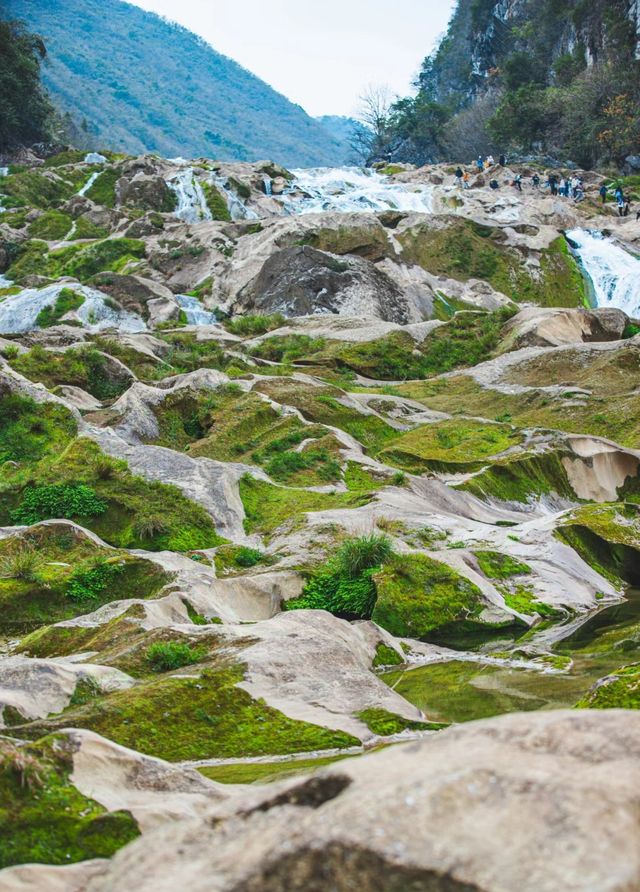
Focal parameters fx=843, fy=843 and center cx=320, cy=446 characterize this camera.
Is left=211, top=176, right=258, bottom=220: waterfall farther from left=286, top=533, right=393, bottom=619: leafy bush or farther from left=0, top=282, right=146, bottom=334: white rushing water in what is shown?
left=286, top=533, right=393, bottom=619: leafy bush

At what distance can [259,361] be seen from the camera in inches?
1328

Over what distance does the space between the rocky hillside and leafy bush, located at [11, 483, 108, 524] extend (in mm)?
65

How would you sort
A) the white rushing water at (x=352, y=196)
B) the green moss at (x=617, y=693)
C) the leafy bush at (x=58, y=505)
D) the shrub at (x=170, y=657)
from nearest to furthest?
the green moss at (x=617, y=693) < the shrub at (x=170, y=657) < the leafy bush at (x=58, y=505) < the white rushing water at (x=352, y=196)

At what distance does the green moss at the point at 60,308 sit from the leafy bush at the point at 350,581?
97.7 ft

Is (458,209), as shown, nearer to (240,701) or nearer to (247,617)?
(247,617)

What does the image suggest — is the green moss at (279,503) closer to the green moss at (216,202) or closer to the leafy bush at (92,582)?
the leafy bush at (92,582)

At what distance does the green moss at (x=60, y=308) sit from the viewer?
4122cm

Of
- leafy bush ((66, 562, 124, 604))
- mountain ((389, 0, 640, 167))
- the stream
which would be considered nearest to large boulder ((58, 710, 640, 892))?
the stream

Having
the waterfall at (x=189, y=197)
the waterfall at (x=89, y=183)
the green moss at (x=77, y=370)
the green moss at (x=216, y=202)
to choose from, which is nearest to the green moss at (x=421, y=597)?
the green moss at (x=77, y=370)

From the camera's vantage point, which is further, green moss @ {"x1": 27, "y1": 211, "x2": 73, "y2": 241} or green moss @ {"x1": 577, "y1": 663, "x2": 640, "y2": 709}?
green moss @ {"x1": 27, "y1": 211, "x2": 73, "y2": 241}

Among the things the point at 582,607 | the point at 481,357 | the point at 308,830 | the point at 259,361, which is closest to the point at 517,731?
the point at 308,830

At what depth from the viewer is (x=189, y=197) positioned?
67.9 m

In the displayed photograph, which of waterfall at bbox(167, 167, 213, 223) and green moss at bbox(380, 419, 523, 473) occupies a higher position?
waterfall at bbox(167, 167, 213, 223)

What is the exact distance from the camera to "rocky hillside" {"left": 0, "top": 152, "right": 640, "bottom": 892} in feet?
11.5
